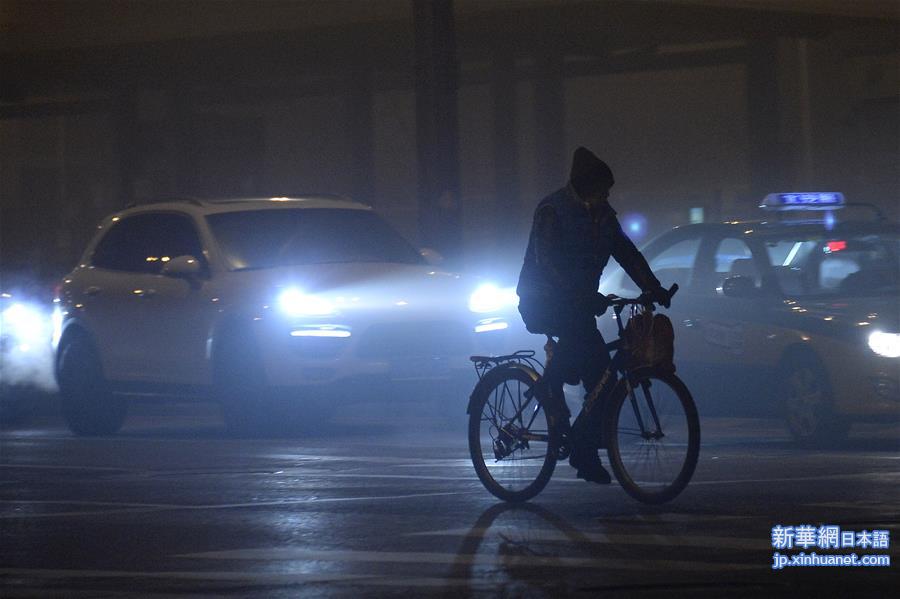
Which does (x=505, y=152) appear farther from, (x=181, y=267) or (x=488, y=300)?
(x=181, y=267)

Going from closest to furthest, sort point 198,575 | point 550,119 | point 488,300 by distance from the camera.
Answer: point 198,575 → point 488,300 → point 550,119

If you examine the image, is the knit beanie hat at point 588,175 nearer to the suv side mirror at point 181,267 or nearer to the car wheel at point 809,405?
the car wheel at point 809,405

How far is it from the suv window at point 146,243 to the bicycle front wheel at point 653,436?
666 centimetres

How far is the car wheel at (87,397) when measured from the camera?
1634cm

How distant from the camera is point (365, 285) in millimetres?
14992

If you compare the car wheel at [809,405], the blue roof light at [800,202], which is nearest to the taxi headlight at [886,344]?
the car wheel at [809,405]

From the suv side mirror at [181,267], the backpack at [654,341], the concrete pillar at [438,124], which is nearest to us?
the backpack at [654,341]

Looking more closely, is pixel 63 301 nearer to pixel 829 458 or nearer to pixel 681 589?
pixel 829 458

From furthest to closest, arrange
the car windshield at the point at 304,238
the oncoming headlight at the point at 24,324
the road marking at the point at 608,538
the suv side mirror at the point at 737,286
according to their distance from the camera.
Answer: the oncoming headlight at the point at 24,324
the car windshield at the point at 304,238
the suv side mirror at the point at 737,286
the road marking at the point at 608,538

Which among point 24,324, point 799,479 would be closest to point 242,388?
point 24,324

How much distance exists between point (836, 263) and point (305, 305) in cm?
381

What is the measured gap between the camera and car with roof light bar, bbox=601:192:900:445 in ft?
43.0

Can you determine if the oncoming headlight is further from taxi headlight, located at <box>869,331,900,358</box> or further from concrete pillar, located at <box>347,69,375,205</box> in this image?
concrete pillar, located at <box>347,69,375,205</box>

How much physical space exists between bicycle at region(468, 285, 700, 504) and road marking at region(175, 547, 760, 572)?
1.61 m
